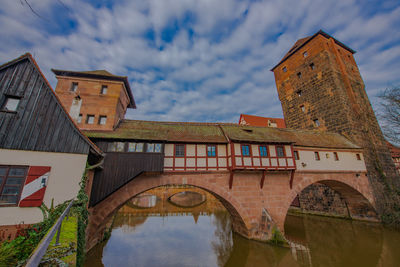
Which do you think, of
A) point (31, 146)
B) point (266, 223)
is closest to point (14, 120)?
point (31, 146)

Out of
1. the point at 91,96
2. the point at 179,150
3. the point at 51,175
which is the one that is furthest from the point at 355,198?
the point at 91,96

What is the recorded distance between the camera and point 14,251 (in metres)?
3.81

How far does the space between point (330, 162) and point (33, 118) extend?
1778cm

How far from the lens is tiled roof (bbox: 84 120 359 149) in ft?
32.8

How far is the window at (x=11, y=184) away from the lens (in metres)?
5.22

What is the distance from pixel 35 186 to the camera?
219 inches

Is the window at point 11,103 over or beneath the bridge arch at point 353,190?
over

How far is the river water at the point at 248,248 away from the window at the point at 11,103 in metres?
7.25

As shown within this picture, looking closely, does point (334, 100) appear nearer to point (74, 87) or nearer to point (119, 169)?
point (119, 169)

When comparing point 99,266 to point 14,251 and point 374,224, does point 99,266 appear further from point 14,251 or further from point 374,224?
point 374,224

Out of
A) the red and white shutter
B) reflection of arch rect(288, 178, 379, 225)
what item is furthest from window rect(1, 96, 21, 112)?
reflection of arch rect(288, 178, 379, 225)

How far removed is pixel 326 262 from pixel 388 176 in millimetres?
12820

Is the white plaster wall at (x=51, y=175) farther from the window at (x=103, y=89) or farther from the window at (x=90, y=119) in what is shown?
the window at (x=103, y=89)

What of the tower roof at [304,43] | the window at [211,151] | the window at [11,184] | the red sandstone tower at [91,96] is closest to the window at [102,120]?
the red sandstone tower at [91,96]
